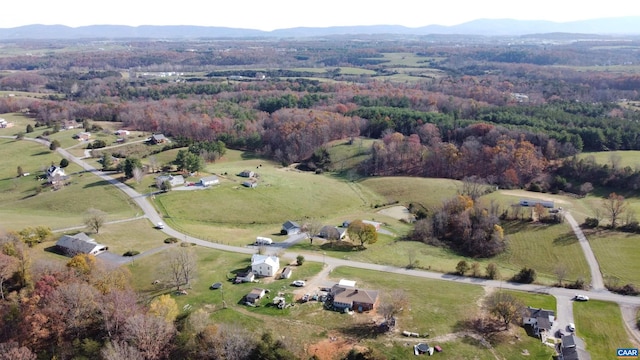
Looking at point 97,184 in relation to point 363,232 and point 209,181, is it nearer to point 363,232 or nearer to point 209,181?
point 209,181

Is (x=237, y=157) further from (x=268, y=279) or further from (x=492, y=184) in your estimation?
(x=268, y=279)

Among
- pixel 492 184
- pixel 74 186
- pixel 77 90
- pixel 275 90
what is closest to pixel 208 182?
pixel 74 186

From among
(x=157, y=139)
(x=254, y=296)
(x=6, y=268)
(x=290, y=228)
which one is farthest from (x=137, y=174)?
(x=254, y=296)

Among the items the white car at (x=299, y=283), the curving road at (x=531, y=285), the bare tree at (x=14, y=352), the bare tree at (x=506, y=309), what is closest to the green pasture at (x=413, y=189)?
the curving road at (x=531, y=285)

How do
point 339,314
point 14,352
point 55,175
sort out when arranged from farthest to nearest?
point 55,175 → point 339,314 → point 14,352

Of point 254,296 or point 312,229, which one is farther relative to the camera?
point 312,229

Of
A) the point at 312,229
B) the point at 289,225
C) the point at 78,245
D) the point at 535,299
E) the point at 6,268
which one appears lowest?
the point at 535,299

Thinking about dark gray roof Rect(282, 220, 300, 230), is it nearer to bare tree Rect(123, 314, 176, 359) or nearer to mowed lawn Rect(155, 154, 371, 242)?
mowed lawn Rect(155, 154, 371, 242)
